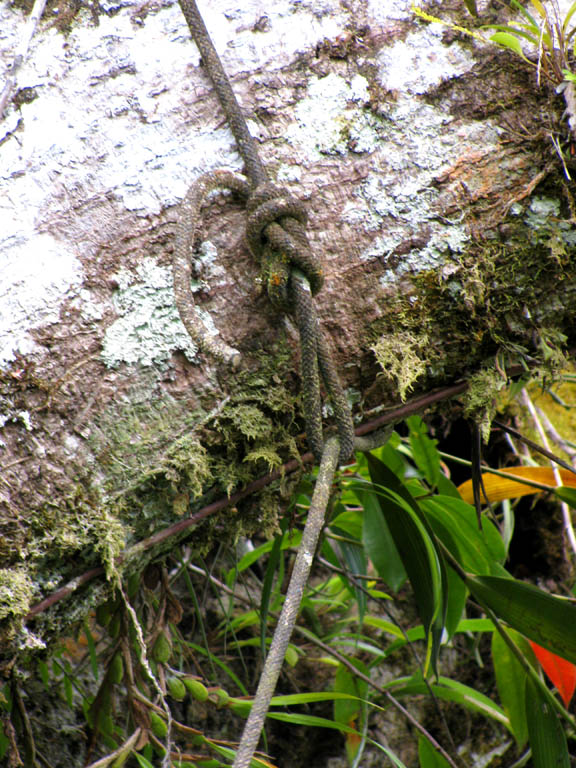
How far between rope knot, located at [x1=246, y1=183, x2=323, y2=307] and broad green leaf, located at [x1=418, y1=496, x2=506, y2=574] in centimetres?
45

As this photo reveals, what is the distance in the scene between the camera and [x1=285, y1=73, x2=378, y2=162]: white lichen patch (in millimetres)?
722

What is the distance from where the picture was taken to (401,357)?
698mm

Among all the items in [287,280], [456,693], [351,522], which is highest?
[287,280]

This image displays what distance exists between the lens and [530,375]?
785mm

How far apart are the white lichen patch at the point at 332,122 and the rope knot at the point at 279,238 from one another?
10cm

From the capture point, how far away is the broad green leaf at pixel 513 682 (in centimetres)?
93

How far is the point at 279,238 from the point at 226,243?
82 millimetres

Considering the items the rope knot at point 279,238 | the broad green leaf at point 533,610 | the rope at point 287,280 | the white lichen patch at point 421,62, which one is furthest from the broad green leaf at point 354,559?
the white lichen patch at point 421,62

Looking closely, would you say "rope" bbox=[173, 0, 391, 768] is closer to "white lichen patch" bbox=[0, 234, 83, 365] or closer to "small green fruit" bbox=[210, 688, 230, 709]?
"white lichen patch" bbox=[0, 234, 83, 365]

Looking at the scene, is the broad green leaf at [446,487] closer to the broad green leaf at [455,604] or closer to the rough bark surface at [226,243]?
the broad green leaf at [455,604]

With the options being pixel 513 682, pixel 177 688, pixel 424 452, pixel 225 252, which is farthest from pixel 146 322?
pixel 513 682

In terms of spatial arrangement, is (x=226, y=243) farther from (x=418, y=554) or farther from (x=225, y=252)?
(x=418, y=554)

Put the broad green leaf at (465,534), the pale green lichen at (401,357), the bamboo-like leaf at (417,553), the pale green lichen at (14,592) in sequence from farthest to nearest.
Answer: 1. the broad green leaf at (465,534)
2. the bamboo-like leaf at (417,553)
3. the pale green lichen at (401,357)
4. the pale green lichen at (14,592)

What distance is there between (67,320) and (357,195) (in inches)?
14.0
